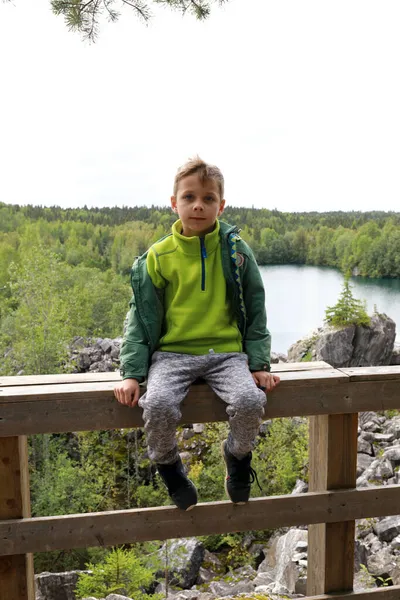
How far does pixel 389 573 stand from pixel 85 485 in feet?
56.2

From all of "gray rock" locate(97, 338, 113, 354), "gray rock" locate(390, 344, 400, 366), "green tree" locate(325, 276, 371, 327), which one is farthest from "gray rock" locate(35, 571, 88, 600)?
"gray rock" locate(390, 344, 400, 366)

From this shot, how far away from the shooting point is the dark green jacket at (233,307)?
205 centimetres

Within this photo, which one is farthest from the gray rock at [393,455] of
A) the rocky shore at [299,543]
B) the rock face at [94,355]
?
the rock face at [94,355]

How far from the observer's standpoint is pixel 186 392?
1980 millimetres

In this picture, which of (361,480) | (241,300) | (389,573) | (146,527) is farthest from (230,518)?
(361,480)

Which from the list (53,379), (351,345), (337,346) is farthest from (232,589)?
(351,345)

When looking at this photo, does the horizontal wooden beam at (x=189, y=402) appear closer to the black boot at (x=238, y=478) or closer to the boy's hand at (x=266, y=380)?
the boy's hand at (x=266, y=380)

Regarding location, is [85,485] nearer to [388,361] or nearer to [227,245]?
[388,361]

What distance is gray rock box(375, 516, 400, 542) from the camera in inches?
371

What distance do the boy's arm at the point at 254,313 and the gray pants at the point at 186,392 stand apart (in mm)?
58

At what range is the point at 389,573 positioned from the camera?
20.5 feet

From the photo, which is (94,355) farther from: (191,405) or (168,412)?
(168,412)

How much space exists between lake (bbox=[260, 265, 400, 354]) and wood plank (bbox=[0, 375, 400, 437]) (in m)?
52.0

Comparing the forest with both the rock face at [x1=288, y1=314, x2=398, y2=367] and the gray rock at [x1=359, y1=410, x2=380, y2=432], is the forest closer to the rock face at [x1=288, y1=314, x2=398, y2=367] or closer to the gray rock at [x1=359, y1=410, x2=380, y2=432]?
the gray rock at [x1=359, y1=410, x2=380, y2=432]
